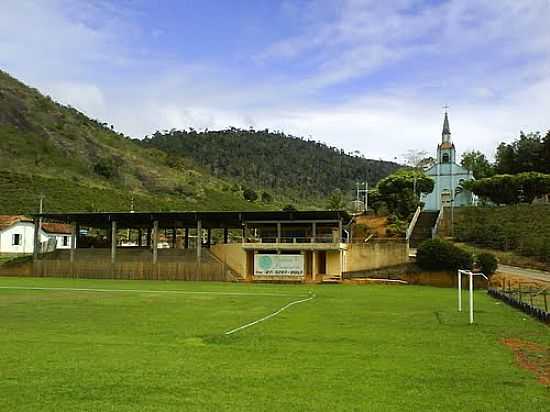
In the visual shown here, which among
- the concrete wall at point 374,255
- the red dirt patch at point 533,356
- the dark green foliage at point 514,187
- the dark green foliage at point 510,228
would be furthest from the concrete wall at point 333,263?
the red dirt patch at point 533,356

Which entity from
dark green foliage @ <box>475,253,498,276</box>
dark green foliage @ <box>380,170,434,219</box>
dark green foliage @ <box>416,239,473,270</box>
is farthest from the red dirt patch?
dark green foliage @ <box>380,170,434,219</box>

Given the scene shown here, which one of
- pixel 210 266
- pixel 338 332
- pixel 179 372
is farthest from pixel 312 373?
pixel 210 266

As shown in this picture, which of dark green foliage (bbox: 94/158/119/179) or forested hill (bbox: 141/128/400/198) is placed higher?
→ forested hill (bbox: 141/128/400/198)

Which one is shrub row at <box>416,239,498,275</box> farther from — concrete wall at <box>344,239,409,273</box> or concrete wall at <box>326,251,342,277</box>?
concrete wall at <box>326,251,342,277</box>

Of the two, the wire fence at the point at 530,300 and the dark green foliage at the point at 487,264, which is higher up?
the dark green foliage at the point at 487,264

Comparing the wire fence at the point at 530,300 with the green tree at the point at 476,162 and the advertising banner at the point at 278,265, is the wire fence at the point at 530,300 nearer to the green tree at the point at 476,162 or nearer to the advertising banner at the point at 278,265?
the advertising banner at the point at 278,265

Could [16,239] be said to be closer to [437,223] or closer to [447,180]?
[437,223]

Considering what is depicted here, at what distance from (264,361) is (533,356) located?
515cm

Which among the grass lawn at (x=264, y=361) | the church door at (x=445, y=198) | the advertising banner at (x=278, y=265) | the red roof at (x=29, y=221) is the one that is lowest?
the grass lawn at (x=264, y=361)

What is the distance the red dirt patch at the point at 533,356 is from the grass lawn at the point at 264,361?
0.55 ft

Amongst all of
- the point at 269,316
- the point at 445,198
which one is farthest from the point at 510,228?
the point at 269,316

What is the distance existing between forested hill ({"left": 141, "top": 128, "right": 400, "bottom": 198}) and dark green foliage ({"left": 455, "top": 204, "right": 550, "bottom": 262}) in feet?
229

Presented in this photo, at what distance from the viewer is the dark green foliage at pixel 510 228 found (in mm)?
46281

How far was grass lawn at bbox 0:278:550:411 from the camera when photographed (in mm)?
8266
